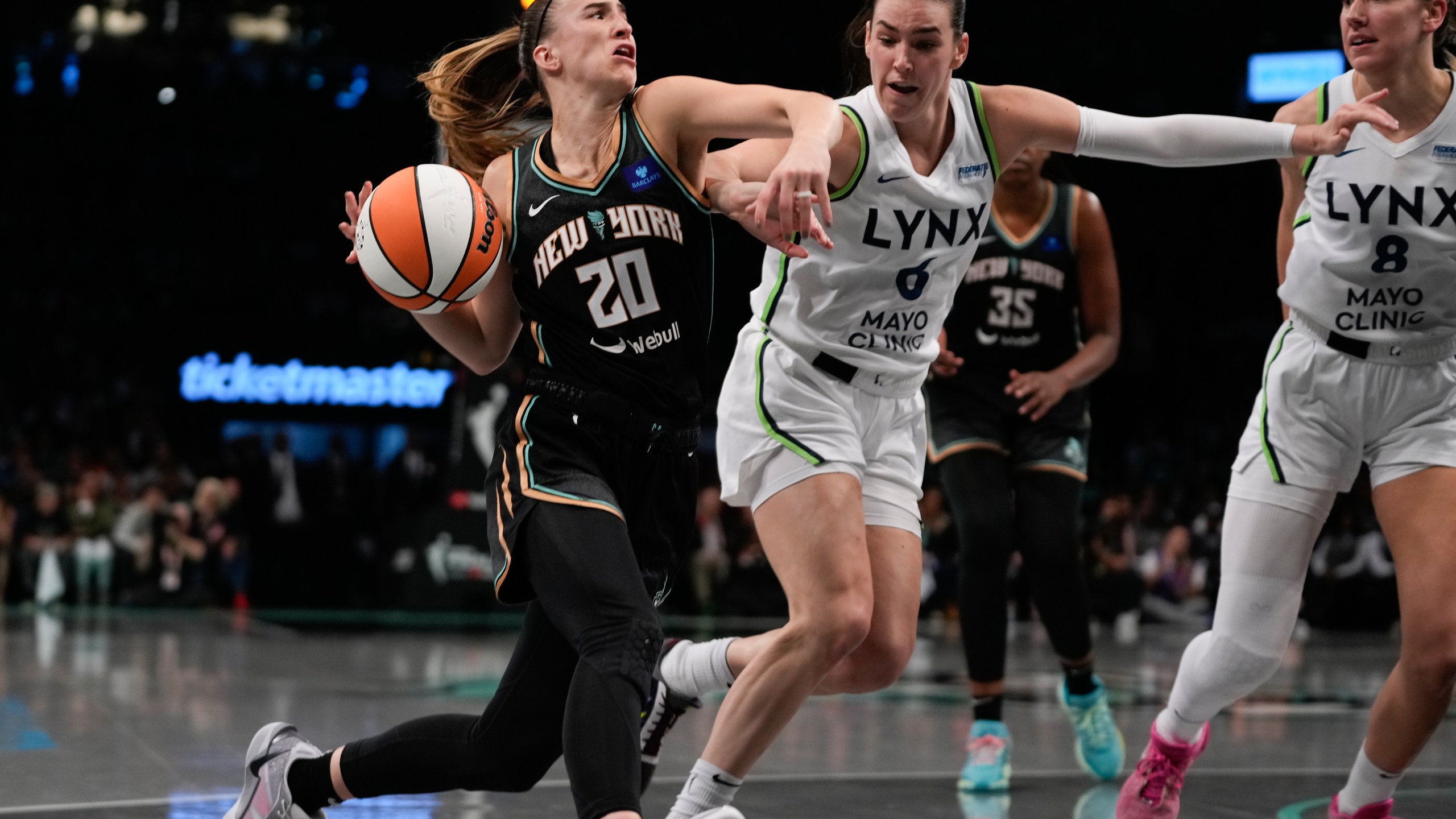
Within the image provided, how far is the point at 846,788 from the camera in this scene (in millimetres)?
4609

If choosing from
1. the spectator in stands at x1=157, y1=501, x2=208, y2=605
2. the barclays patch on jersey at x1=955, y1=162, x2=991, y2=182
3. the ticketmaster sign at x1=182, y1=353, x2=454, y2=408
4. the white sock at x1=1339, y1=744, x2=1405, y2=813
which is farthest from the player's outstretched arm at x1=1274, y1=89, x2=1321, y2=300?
the ticketmaster sign at x1=182, y1=353, x2=454, y2=408

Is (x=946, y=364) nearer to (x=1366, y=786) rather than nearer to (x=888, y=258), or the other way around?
(x=888, y=258)

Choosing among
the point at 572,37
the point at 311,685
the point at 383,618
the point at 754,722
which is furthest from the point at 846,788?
the point at 383,618

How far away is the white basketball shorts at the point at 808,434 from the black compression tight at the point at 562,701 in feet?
2.17

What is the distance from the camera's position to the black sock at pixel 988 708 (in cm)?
480

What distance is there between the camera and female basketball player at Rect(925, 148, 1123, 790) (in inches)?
191

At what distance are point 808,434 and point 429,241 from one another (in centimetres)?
101

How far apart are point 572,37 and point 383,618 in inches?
398

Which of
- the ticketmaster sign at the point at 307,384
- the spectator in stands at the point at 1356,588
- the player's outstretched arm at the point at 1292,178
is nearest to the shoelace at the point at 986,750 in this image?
the player's outstretched arm at the point at 1292,178

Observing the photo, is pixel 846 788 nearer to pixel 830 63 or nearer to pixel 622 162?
pixel 622 162

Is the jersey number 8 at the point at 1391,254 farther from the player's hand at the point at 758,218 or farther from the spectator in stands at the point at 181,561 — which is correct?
the spectator in stands at the point at 181,561

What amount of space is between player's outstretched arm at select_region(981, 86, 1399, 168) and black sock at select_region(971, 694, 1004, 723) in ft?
6.65

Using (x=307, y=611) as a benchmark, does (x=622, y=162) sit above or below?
above

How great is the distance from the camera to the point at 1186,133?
3.29 meters
